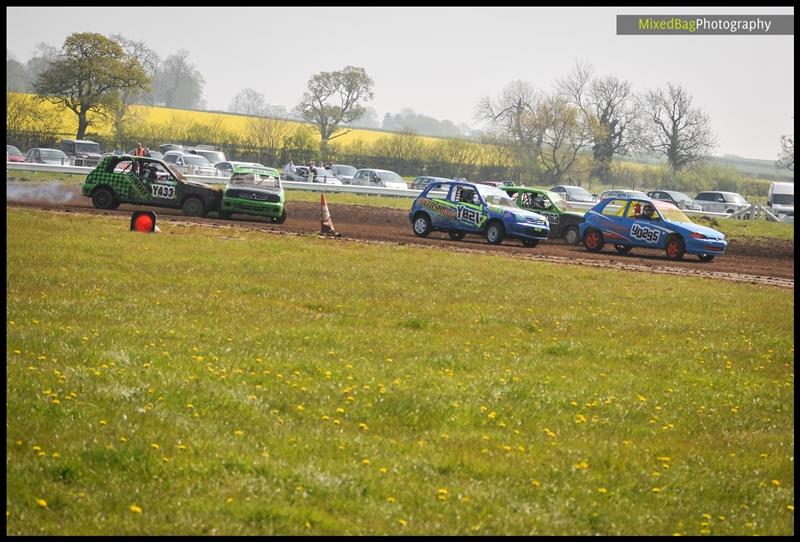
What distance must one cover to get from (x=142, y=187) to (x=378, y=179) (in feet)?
92.2

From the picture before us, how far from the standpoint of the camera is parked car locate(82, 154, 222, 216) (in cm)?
2866

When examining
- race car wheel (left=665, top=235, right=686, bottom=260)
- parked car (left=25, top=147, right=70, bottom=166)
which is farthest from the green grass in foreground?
parked car (left=25, top=147, right=70, bottom=166)

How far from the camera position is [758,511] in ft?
22.9

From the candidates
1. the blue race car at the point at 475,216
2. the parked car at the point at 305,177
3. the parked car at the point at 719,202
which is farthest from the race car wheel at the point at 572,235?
the parked car at the point at 719,202

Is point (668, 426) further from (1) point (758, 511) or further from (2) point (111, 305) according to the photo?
(2) point (111, 305)

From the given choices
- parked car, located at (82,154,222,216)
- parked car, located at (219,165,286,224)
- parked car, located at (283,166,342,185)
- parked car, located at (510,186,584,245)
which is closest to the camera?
parked car, located at (82,154,222,216)

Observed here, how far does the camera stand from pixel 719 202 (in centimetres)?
5644

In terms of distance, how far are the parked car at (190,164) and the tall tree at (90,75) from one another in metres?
12.2

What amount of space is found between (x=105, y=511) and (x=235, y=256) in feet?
43.4

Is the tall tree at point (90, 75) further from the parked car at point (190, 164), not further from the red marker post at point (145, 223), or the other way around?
the red marker post at point (145, 223)

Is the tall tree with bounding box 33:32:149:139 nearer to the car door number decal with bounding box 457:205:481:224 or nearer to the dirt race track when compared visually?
the dirt race track

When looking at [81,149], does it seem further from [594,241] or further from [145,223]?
[145,223]

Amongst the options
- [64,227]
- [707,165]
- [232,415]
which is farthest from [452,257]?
[707,165]

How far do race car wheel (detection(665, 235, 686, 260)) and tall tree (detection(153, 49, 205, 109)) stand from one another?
129895 mm
